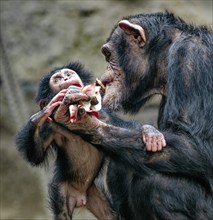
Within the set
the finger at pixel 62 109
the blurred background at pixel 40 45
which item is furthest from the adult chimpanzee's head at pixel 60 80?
the blurred background at pixel 40 45

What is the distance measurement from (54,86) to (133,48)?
2.51 ft

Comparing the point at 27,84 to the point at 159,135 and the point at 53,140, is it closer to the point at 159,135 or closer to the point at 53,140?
the point at 53,140

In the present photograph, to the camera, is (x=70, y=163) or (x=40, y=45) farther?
(x=40, y=45)

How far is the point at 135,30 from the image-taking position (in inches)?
287

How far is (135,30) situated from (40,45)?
4.98 meters

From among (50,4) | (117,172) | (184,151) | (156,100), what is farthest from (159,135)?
(50,4)

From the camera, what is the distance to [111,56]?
746cm

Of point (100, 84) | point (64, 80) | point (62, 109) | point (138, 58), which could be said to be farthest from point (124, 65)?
point (62, 109)

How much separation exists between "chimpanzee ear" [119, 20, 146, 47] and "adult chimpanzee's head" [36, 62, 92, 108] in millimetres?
569

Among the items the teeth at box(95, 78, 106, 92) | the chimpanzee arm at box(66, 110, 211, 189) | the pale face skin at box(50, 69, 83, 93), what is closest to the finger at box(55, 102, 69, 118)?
the chimpanzee arm at box(66, 110, 211, 189)

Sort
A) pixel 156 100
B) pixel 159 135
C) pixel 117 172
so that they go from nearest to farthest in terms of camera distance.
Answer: pixel 159 135 → pixel 117 172 → pixel 156 100

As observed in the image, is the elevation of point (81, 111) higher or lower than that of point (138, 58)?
higher

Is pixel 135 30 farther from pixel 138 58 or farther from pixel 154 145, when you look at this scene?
pixel 154 145

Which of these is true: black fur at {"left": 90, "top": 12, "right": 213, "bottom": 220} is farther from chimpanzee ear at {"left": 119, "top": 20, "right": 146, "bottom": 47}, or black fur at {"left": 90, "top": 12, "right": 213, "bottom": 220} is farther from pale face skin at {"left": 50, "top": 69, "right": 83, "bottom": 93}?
pale face skin at {"left": 50, "top": 69, "right": 83, "bottom": 93}
